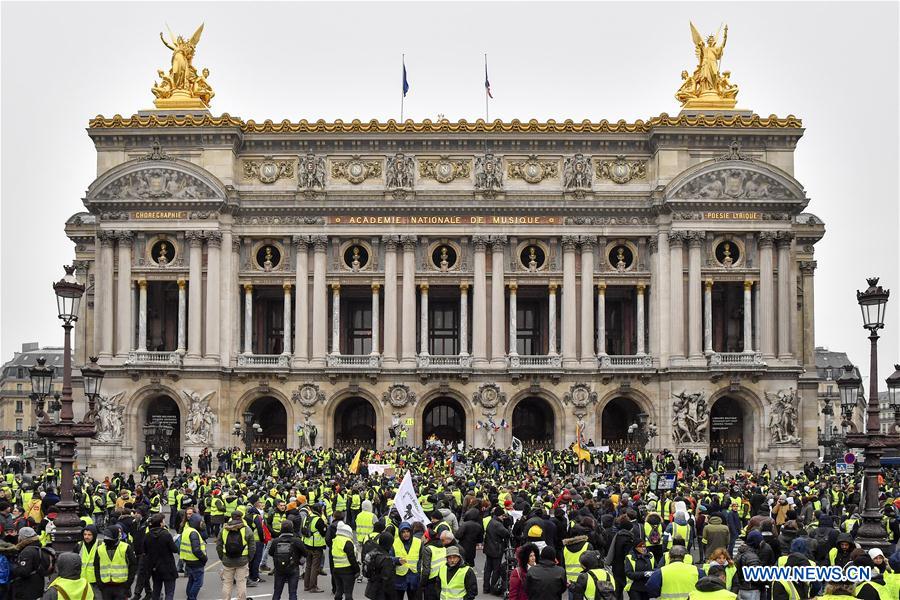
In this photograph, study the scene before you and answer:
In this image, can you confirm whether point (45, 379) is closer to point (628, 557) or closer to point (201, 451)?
point (628, 557)

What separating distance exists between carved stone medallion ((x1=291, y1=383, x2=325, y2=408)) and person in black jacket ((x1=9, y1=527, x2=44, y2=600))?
167 ft

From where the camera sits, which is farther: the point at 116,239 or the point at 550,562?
the point at 116,239

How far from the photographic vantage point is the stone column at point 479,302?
2889 inches

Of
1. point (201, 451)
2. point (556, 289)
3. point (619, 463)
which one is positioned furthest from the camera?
point (556, 289)

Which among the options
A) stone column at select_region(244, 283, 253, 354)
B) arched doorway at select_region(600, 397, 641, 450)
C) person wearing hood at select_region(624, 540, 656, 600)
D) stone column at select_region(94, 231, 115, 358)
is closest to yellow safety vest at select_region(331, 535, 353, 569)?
person wearing hood at select_region(624, 540, 656, 600)

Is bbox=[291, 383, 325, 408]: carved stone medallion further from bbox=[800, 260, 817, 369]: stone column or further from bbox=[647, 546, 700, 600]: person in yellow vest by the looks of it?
bbox=[647, 546, 700, 600]: person in yellow vest

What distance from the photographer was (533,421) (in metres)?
77.8

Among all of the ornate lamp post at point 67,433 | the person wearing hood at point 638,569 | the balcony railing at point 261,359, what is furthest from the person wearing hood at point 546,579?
the balcony railing at point 261,359

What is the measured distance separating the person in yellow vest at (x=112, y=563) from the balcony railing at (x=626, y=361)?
51.5m

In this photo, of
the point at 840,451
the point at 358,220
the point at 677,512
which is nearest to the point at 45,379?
the point at 677,512

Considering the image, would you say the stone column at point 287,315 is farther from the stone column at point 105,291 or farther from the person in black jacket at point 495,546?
the person in black jacket at point 495,546

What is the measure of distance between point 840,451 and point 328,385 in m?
32.3

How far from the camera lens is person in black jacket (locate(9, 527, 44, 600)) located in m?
21.3

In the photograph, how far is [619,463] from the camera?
6291cm
